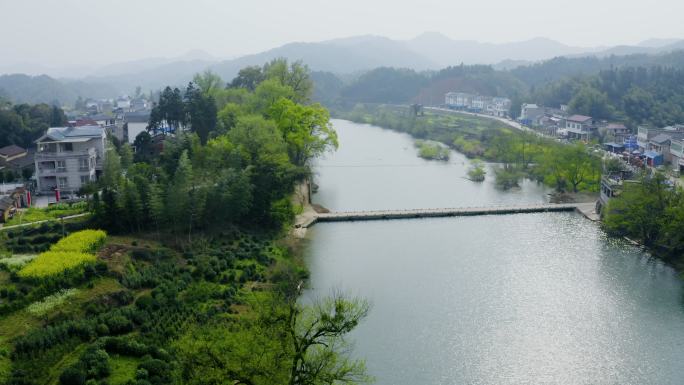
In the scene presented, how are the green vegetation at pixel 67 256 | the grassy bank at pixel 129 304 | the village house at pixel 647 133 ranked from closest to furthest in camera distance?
the grassy bank at pixel 129 304 → the green vegetation at pixel 67 256 → the village house at pixel 647 133

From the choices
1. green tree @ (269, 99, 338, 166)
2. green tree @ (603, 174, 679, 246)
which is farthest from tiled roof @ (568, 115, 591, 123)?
green tree @ (269, 99, 338, 166)

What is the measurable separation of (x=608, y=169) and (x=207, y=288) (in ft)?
59.8

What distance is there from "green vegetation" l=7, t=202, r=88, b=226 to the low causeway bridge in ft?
25.0

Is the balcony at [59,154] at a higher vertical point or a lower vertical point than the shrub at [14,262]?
higher

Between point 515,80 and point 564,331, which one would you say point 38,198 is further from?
point 515,80

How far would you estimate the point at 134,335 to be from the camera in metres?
11.2

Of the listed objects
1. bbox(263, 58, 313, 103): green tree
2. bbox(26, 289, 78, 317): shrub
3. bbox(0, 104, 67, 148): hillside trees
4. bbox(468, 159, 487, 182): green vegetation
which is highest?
bbox(263, 58, 313, 103): green tree

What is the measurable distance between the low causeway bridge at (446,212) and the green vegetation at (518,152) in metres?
2.87

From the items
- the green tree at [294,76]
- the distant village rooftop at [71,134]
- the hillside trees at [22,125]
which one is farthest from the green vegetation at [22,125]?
the green tree at [294,76]

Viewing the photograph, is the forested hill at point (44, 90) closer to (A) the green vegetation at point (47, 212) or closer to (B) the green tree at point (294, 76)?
(B) the green tree at point (294, 76)

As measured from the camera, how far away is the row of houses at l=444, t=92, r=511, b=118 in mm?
55750

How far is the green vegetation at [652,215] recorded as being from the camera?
57.9ft

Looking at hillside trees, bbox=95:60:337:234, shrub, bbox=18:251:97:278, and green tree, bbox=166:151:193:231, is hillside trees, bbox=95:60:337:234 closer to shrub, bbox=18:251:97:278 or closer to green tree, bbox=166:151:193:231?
green tree, bbox=166:151:193:231

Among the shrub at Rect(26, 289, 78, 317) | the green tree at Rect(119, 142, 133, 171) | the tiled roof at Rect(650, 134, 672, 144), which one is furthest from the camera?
the tiled roof at Rect(650, 134, 672, 144)
